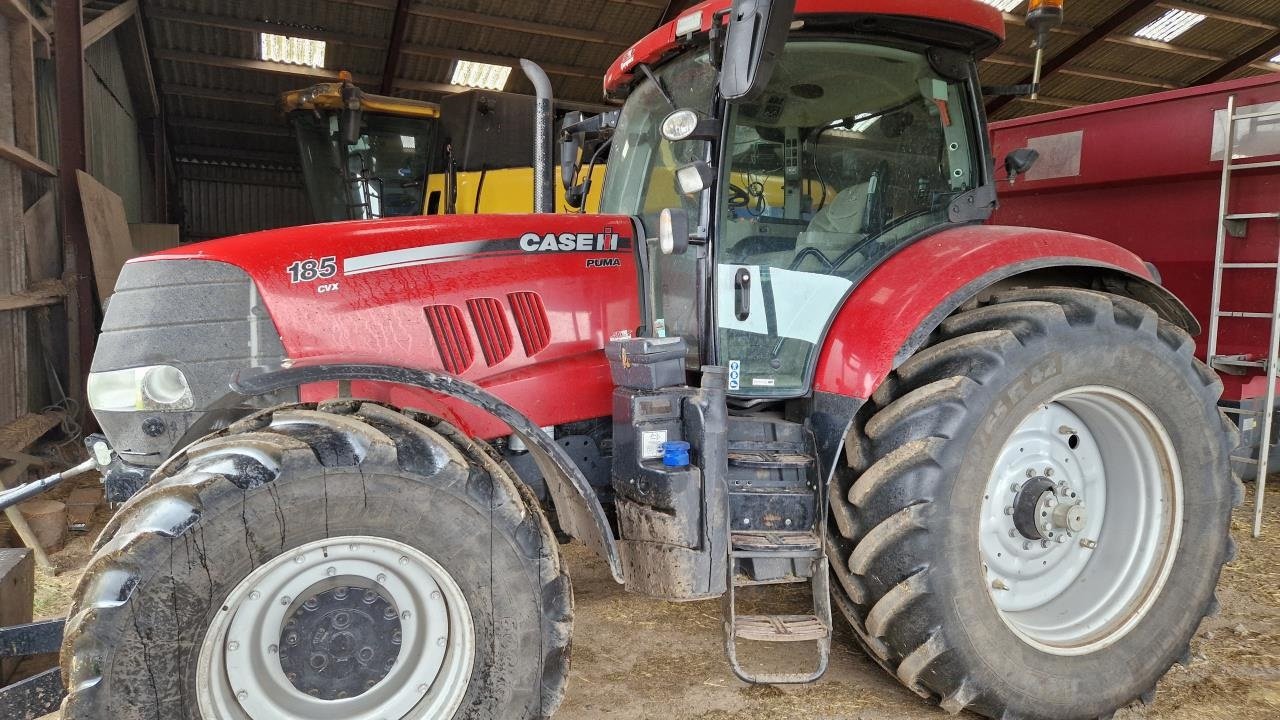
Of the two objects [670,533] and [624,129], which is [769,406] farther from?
[624,129]

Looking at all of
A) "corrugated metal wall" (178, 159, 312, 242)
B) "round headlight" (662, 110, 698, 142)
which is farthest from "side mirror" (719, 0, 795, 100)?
"corrugated metal wall" (178, 159, 312, 242)

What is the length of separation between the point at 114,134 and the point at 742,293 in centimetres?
1057

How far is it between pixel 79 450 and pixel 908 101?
6209 mm

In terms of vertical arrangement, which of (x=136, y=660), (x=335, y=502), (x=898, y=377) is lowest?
(x=136, y=660)

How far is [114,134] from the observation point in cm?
1046

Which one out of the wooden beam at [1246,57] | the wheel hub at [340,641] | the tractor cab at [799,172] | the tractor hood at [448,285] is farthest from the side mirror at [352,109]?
the wooden beam at [1246,57]

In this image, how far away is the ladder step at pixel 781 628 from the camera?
8.02 ft

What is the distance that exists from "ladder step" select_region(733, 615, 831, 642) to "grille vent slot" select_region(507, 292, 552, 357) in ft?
3.45

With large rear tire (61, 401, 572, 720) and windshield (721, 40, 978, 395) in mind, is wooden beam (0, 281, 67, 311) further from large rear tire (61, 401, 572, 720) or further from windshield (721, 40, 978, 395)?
windshield (721, 40, 978, 395)

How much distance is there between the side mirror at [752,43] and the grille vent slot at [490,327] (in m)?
0.99

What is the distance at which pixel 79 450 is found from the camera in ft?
20.5

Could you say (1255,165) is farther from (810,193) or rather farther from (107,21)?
(107,21)

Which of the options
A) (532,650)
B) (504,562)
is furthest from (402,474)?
(532,650)

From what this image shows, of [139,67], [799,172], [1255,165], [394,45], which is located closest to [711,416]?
[799,172]
